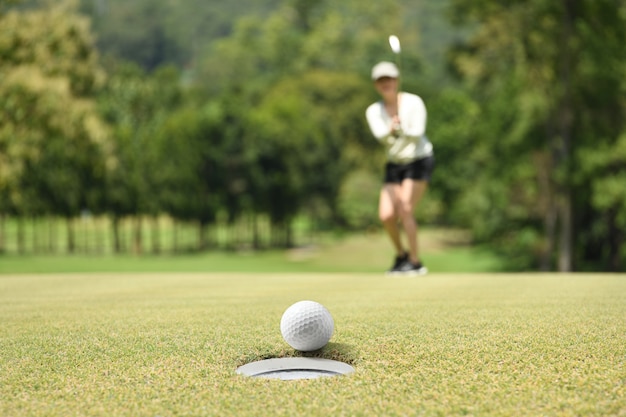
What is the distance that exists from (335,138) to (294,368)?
65.5 m

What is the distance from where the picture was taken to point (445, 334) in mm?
5492

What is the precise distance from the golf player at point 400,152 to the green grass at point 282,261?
23.3 m

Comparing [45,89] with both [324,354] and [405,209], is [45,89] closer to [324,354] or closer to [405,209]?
[405,209]

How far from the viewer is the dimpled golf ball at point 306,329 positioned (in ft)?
16.5

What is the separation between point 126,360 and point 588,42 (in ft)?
92.2

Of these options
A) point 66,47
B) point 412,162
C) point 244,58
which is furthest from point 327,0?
point 412,162

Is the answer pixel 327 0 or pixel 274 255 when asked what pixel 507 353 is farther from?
pixel 327 0

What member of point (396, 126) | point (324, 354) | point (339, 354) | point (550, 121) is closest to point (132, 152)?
point (550, 121)

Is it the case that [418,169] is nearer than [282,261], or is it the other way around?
[418,169]

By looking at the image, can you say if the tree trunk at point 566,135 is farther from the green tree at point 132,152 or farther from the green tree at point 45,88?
the green tree at point 132,152

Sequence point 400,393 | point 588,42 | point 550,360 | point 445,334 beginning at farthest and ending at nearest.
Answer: point 588,42, point 445,334, point 550,360, point 400,393

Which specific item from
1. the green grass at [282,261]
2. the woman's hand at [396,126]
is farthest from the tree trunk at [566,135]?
the woman's hand at [396,126]

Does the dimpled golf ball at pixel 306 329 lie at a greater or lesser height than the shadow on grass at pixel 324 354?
greater

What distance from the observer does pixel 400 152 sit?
11242mm
